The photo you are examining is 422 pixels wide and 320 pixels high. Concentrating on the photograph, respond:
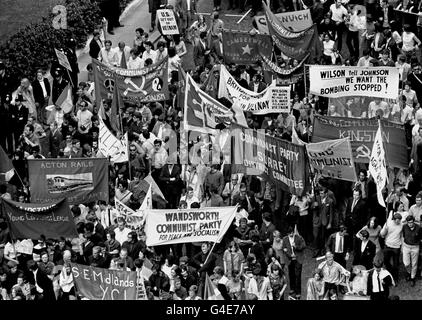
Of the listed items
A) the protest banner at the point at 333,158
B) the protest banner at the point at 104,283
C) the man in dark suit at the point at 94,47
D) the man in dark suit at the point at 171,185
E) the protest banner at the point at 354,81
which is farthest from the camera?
the man in dark suit at the point at 94,47

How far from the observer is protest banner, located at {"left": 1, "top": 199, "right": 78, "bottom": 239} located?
33.3m

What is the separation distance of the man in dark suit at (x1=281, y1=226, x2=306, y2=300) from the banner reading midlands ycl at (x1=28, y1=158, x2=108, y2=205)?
4.11m

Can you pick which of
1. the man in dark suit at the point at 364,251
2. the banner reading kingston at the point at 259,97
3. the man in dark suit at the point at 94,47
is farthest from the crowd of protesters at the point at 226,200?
the man in dark suit at the point at 94,47

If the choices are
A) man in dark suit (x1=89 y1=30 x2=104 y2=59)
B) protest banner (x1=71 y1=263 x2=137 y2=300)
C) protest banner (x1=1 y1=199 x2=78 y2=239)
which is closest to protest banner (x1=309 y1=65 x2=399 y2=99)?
protest banner (x1=1 y1=199 x2=78 y2=239)

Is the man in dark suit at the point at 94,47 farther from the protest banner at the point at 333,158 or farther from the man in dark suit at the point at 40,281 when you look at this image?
the man in dark suit at the point at 40,281

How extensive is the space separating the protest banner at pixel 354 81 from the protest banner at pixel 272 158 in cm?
314

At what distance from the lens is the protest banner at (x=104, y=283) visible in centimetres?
3038

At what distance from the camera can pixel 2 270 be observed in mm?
32312

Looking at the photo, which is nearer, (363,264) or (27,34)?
(363,264)

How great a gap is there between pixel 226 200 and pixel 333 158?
2.58 m

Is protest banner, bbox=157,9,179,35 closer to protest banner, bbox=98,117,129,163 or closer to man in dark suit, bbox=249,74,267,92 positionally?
man in dark suit, bbox=249,74,267,92
